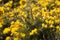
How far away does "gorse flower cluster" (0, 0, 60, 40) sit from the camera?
172 inches

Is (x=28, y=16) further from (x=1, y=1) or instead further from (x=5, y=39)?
(x=1, y=1)

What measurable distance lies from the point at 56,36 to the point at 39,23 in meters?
0.41

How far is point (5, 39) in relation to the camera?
449 centimetres

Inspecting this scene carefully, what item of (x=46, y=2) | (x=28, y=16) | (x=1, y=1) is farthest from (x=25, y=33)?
(x=1, y=1)

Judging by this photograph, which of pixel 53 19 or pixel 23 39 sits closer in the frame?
pixel 23 39

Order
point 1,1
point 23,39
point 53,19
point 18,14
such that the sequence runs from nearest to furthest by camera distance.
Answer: point 23,39, point 53,19, point 18,14, point 1,1

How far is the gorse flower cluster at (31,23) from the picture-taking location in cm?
438

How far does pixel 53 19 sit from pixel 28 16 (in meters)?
0.51

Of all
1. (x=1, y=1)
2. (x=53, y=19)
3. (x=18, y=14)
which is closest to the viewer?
(x=53, y=19)

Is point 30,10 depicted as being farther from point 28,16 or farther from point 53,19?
point 53,19

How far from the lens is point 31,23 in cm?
457

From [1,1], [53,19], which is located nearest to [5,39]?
[53,19]

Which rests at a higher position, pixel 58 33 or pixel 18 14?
pixel 18 14

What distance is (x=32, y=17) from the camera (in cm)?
466
